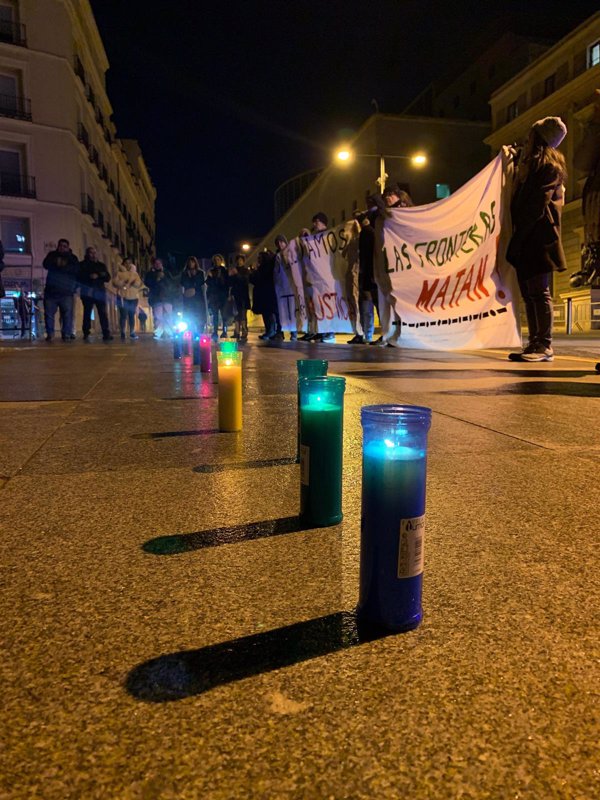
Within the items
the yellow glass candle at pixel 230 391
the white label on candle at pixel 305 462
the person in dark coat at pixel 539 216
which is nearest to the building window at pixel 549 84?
the person in dark coat at pixel 539 216

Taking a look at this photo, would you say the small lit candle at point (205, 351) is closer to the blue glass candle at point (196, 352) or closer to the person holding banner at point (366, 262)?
the blue glass candle at point (196, 352)

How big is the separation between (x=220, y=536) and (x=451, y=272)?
7.59m

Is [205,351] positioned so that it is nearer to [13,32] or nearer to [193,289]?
[193,289]

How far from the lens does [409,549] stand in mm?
1232

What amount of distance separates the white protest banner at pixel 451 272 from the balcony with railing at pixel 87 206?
2869 cm

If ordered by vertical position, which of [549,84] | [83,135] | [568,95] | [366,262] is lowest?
[366,262]

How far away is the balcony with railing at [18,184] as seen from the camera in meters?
32.3

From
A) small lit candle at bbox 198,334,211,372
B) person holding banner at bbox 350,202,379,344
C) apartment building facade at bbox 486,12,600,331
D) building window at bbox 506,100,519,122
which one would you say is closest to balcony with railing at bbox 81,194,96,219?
apartment building facade at bbox 486,12,600,331

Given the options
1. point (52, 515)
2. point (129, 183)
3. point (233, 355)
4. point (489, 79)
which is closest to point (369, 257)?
point (233, 355)

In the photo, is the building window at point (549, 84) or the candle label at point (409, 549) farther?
the building window at point (549, 84)

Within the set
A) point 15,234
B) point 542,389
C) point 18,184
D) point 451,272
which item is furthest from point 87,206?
point 542,389

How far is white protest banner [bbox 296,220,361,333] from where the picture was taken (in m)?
12.2

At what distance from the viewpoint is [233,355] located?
3359 millimetres

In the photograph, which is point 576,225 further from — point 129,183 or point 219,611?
point 129,183
